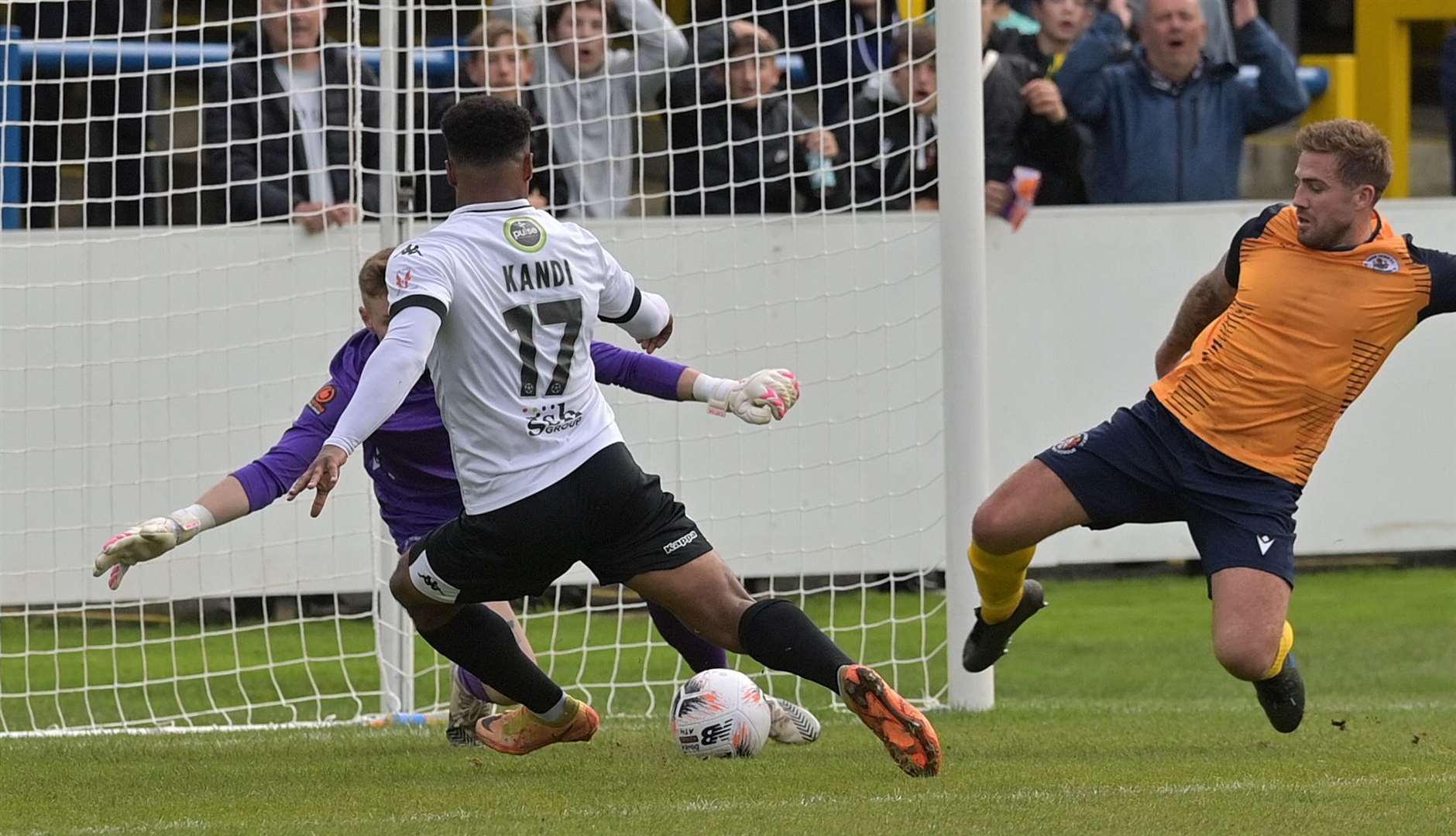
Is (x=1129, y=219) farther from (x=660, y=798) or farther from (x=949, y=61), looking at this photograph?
(x=660, y=798)

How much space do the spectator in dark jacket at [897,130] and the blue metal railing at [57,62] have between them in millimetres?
448

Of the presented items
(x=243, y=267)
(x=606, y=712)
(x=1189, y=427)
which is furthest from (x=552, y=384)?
(x=243, y=267)

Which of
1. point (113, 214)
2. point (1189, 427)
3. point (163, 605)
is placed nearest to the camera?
point (1189, 427)

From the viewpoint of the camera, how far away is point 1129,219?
1110cm

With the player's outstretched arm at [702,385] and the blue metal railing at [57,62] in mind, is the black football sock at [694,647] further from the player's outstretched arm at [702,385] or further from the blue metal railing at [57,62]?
the blue metal railing at [57,62]

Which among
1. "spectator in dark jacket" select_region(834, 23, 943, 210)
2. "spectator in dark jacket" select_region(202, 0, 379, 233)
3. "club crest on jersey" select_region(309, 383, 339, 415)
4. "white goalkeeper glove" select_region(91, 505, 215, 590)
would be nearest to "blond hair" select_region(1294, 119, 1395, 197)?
"spectator in dark jacket" select_region(834, 23, 943, 210)

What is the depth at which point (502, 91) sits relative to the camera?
9102 millimetres

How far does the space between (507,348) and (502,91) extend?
13.2 feet

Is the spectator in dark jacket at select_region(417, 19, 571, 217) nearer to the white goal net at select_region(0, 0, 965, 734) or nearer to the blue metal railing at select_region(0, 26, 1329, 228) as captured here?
the white goal net at select_region(0, 0, 965, 734)

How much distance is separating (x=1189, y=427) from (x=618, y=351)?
188 cm

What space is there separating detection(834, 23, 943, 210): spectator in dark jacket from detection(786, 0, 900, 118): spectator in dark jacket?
0.32ft

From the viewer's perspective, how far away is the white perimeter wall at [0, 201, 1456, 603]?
30.3 ft

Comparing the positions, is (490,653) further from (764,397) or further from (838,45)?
(838,45)

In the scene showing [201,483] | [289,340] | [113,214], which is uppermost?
[113,214]
